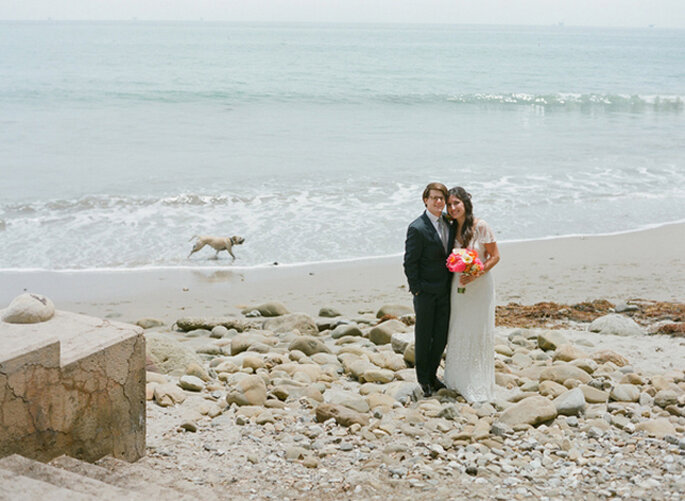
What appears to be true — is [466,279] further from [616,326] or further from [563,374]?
[616,326]

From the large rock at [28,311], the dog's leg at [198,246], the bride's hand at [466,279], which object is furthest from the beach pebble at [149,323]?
the large rock at [28,311]

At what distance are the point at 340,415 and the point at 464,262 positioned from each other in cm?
161

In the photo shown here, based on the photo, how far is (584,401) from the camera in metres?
6.87

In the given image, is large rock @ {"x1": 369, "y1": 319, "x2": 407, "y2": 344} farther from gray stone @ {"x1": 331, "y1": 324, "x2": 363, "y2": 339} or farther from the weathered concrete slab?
the weathered concrete slab

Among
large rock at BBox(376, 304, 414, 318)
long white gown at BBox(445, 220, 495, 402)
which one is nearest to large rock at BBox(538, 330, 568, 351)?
long white gown at BBox(445, 220, 495, 402)

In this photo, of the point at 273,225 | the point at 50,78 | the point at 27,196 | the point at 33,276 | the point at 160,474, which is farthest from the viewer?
the point at 50,78

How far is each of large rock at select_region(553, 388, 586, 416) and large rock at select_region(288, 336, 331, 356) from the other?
9.49 feet

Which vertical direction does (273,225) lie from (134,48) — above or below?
below

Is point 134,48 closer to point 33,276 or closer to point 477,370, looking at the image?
point 33,276

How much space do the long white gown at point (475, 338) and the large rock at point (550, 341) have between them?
1.81 metres

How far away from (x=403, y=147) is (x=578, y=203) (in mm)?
8741

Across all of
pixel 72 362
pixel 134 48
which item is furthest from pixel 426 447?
pixel 134 48

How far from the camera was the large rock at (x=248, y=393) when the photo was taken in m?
6.96

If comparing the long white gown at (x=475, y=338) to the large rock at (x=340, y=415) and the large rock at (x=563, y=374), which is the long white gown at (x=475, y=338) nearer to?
the large rock at (x=563, y=374)
